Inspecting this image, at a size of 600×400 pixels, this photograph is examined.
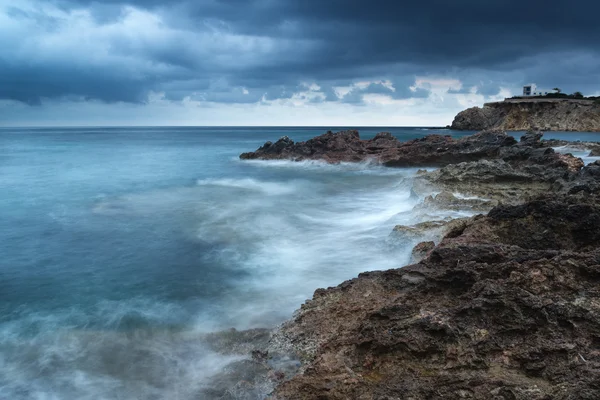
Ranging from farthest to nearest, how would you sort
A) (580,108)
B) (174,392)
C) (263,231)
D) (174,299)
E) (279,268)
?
(580,108), (263,231), (279,268), (174,299), (174,392)

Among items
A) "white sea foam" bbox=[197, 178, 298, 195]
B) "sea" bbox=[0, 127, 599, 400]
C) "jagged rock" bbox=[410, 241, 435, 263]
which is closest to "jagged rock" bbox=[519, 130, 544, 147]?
"sea" bbox=[0, 127, 599, 400]

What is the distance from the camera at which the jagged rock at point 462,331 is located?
145 inches

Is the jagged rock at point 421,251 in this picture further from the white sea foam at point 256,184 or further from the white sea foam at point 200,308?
the white sea foam at point 256,184

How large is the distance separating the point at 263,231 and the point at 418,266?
8198mm

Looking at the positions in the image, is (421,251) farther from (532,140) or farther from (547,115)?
(547,115)

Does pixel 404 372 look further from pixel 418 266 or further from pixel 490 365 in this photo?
pixel 418 266

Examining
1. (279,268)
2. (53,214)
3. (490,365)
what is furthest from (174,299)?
(53,214)

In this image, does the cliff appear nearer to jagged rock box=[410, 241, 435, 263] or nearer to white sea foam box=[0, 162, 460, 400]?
white sea foam box=[0, 162, 460, 400]

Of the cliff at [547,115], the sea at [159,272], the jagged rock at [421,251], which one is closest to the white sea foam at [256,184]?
the sea at [159,272]

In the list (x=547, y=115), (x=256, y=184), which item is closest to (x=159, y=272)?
(x=256, y=184)

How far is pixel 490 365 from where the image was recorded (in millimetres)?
3914

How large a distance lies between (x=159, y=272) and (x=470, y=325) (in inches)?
301

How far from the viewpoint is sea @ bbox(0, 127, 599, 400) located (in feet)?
19.4

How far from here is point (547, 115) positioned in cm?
8769
